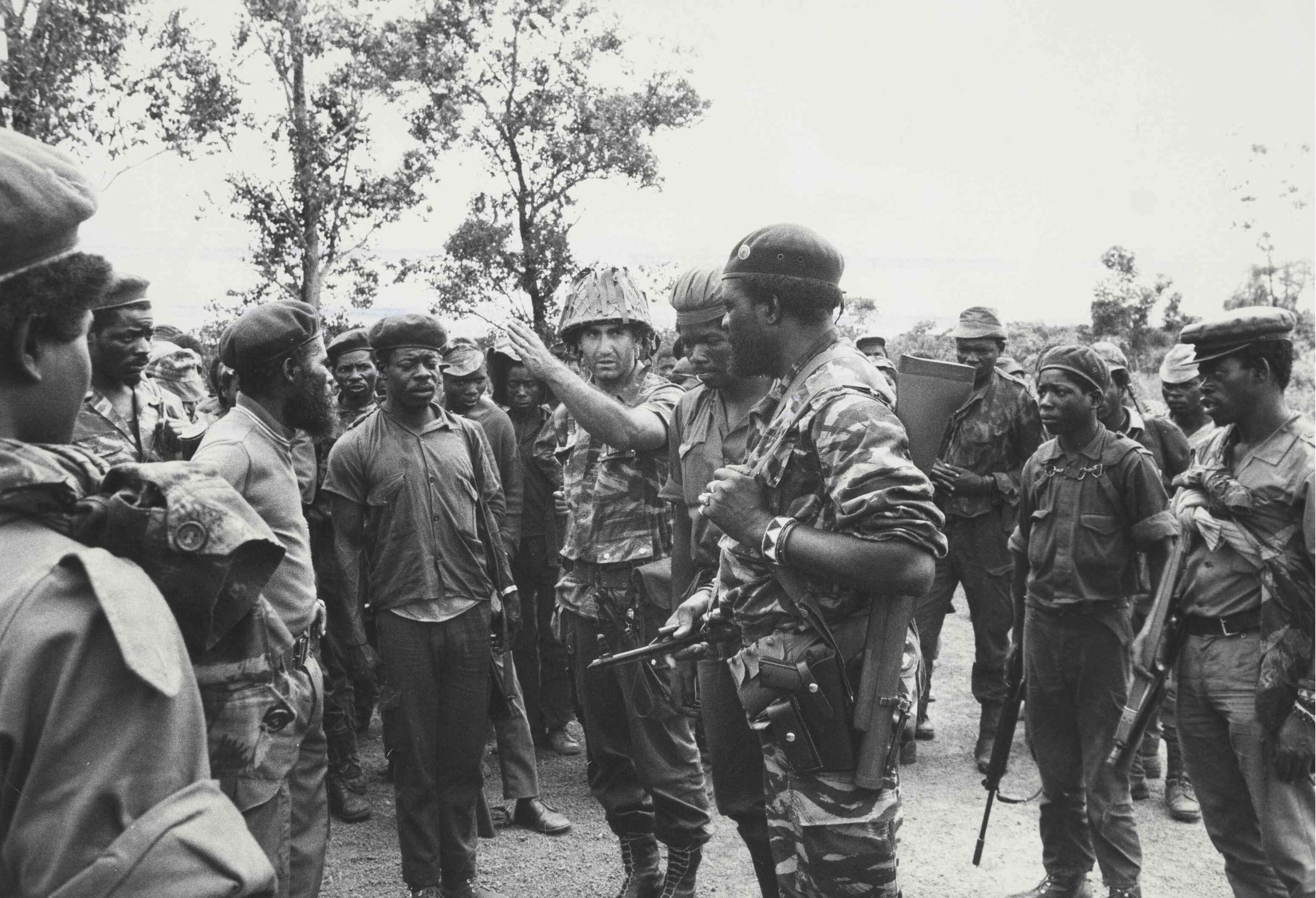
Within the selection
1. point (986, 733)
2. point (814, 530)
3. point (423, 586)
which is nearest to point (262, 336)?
point (423, 586)

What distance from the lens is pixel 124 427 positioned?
428 centimetres

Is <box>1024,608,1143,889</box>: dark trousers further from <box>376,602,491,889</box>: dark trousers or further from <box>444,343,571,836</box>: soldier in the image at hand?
<box>376,602,491,889</box>: dark trousers

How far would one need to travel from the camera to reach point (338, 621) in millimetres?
5594

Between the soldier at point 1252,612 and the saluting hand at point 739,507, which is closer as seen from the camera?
the saluting hand at point 739,507

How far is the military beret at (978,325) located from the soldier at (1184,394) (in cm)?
106

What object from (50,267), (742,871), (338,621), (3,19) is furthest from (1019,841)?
(3,19)

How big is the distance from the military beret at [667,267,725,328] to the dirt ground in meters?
2.56

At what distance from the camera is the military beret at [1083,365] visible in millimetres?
4574

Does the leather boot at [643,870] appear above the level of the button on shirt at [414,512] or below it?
below

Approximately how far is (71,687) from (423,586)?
308 cm

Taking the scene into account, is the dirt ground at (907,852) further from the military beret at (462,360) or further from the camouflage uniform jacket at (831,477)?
the military beret at (462,360)

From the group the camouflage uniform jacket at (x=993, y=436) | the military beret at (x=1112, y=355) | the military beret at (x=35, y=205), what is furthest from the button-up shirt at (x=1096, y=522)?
the military beret at (x=35, y=205)

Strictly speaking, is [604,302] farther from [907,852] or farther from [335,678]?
[907,852]

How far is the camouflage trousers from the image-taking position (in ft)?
8.50
